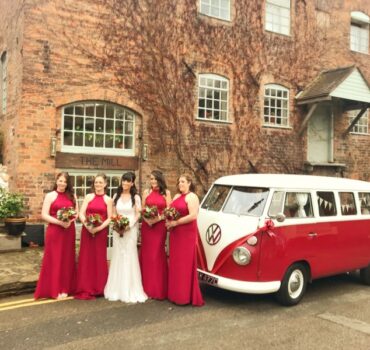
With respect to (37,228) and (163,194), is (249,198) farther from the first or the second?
(37,228)

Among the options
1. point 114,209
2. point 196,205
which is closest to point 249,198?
point 196,205

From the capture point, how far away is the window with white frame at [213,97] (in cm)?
1323

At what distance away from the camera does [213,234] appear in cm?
682

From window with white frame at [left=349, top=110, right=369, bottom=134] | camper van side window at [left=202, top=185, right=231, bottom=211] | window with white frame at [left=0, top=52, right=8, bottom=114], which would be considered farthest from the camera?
window with white frame at [left=349, top=110, right=369, bottom=134]

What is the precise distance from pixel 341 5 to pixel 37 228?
44.6 feet

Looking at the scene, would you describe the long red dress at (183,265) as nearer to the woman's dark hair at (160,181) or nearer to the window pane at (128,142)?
the woman's dark hair at (160,181)

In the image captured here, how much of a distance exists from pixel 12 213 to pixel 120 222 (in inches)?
160

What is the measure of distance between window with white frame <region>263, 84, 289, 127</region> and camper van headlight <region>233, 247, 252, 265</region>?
8.76 m

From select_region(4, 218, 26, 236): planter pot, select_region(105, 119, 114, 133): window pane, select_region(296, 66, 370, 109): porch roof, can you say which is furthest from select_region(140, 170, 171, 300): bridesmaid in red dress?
select_region(296, 66, 370, 109): porch roof

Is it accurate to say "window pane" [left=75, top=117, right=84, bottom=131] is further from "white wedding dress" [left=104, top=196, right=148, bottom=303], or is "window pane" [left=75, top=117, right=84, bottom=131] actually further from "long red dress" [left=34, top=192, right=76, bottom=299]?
"white wedding dress" [left=104, top=196, right=148, bottom=303]

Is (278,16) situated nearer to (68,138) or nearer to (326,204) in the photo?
(68,138)

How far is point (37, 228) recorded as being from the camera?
10.2 meters

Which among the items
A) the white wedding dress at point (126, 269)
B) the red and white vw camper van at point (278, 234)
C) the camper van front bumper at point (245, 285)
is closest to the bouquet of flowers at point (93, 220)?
the white wedding dress at point (126, 269)

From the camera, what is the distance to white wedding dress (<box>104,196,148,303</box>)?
267 inches
